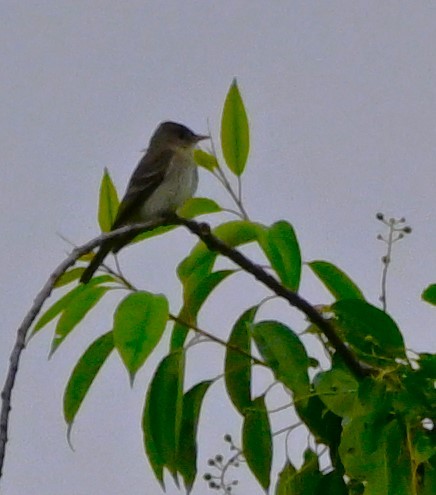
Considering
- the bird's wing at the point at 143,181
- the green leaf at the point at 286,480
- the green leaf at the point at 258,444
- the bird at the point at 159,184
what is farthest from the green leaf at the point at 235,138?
the bird's wing at the point at 143,181

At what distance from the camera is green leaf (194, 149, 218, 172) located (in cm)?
300

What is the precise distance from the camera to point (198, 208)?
2.82 metres

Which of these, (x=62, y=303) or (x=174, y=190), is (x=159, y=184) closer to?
(x=174, y=190)

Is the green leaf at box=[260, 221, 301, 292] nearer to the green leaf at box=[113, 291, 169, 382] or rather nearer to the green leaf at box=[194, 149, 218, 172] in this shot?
the green leaf at box=[113, 291, 169, 382]

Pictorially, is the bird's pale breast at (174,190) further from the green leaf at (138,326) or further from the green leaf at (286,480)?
the green leaf at (138,326)

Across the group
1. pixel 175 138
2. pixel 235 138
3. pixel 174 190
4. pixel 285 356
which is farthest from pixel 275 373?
pixel 175 138

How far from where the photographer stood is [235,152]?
2824 mm

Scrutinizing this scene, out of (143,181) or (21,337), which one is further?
(143,181)

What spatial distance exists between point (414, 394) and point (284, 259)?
368 millimetres

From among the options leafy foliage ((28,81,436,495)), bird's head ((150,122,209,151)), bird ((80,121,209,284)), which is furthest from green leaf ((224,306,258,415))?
bird's head ((150,122,209,151))

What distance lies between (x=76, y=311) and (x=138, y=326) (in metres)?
→ 0.34

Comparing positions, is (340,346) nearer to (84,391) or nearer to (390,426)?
(390,426)

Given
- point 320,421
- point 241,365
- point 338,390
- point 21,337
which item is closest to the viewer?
point 21,337

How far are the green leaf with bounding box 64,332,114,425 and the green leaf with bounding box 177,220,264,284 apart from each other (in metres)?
Result: 0.22
